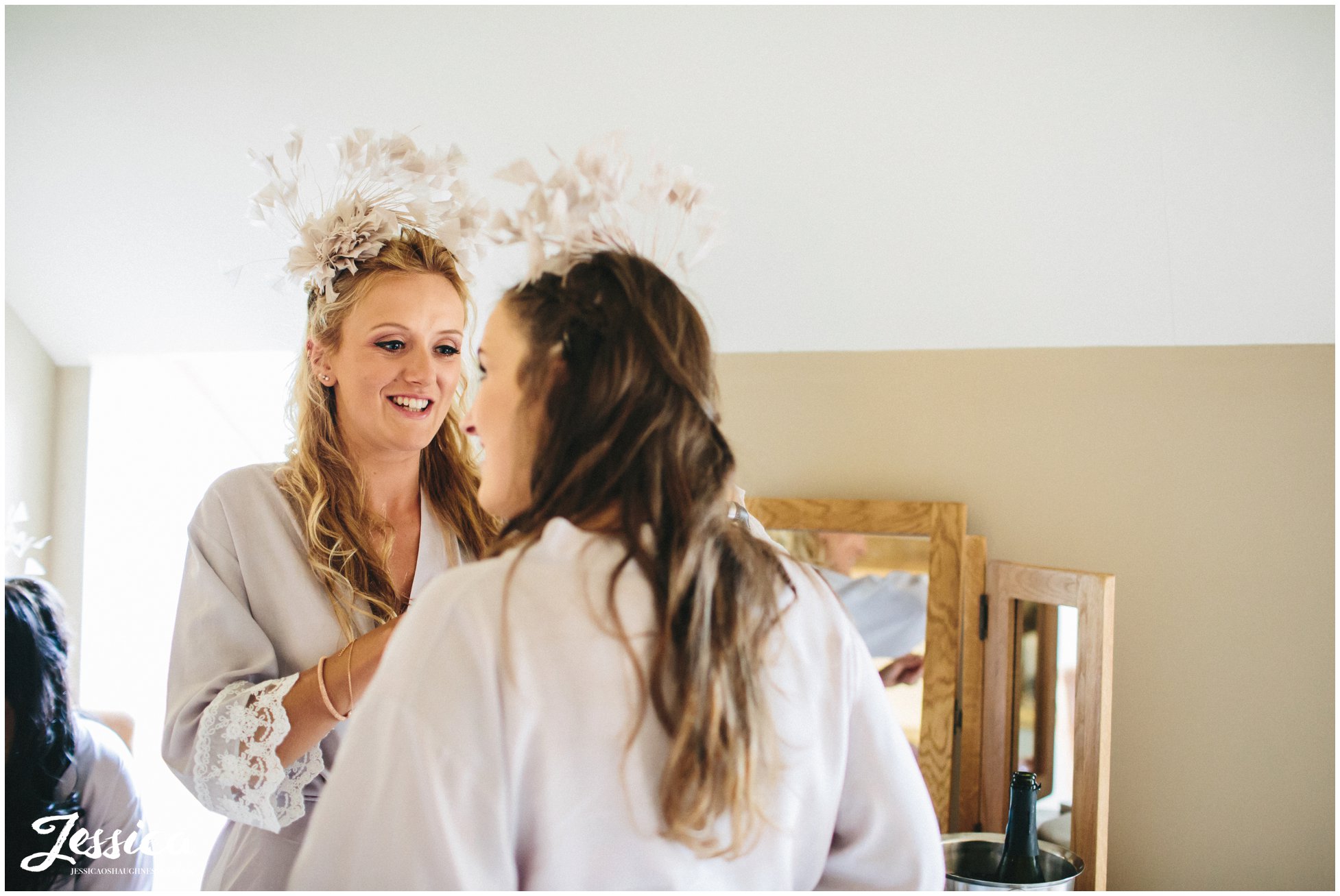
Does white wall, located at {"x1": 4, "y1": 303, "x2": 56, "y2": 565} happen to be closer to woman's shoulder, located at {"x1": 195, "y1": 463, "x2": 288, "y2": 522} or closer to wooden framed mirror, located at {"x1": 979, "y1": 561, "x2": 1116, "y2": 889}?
woman's shoulder, located at {"x1": 195, "y1": 463, "x2": 288, "y2": 522}

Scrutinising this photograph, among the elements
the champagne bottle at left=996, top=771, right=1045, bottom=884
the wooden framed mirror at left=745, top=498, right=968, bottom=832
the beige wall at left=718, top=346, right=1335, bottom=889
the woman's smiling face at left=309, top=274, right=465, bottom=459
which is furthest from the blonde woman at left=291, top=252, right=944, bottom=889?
the beige wall at left=718, top=346, right=1335, bottom=889

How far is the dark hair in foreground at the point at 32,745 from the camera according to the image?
5.94 ft

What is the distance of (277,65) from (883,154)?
3.90 ft

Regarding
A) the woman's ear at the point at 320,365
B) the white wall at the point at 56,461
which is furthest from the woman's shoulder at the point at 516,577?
the white wall at the point at 56,461

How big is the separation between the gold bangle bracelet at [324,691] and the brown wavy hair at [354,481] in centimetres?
13

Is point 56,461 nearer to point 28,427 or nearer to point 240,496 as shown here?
point 28,427

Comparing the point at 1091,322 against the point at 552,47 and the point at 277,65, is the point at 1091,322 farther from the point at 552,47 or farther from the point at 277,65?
the point at 277,65

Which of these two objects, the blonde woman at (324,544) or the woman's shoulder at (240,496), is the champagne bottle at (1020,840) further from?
the woman's shoulder at (240,496)

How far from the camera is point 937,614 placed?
2.13 metres

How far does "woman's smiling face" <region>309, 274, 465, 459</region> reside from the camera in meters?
1.40

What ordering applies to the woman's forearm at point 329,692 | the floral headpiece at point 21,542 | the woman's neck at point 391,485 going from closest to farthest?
1. the woman's forearm at point 329,692
2. the woman's neck at point 391,485
3. the floral headpiece at point 21,542

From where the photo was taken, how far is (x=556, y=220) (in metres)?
0.89

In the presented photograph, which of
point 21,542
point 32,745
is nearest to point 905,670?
point 32,745

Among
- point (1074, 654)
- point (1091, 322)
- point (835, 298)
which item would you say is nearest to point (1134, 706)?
point (1074, 654)
